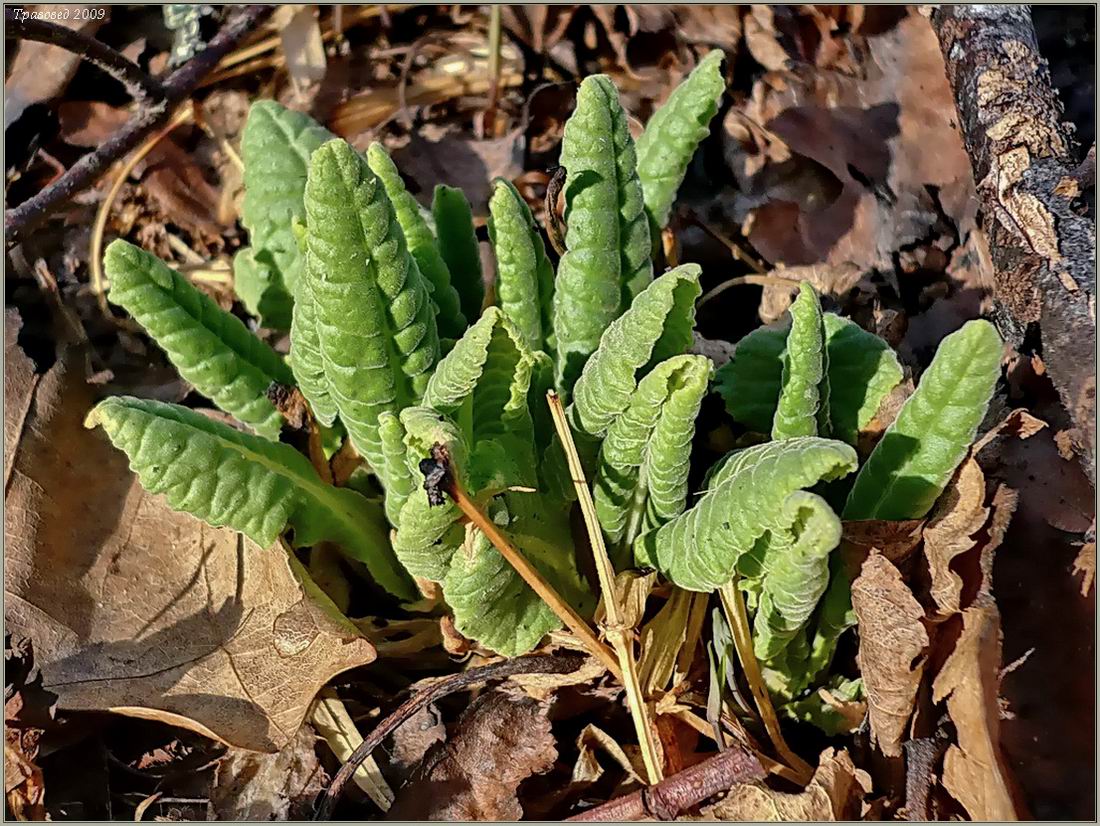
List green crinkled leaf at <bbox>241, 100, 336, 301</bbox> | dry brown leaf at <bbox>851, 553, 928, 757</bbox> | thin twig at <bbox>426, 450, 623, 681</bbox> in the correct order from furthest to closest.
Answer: green crinkled leaf at <bbox>241, 100, 336, 301</bbox>, dry brown leaf at <bbox>851, 553, 928, 757</bbox>, thin twig at <bbox>426, 450, 623, 681</bbox>

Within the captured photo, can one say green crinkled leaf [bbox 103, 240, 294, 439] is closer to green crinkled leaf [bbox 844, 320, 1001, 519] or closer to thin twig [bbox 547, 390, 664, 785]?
thin twig [bbox 547, 390, 664, 785]

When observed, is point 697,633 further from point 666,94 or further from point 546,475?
point 666,94

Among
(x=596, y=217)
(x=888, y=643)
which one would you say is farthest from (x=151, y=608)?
(x=888, y=643)

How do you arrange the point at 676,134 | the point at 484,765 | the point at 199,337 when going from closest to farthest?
the point at 484,765
the point at 199,337
the point at 676,134

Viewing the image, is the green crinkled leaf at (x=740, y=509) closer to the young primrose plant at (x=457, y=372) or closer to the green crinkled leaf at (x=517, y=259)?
the young primrose plant at (x=457, y=372)

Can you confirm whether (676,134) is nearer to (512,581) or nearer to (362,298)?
(362,298)

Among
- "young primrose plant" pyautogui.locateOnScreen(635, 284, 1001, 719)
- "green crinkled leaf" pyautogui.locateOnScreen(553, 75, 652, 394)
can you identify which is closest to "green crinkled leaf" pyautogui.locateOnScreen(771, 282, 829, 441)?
"young primrose plant" pyautogui.locateOnScreen(635, 284, 1001, 719)

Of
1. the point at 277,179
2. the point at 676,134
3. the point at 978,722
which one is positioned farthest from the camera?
the point at 277,179
